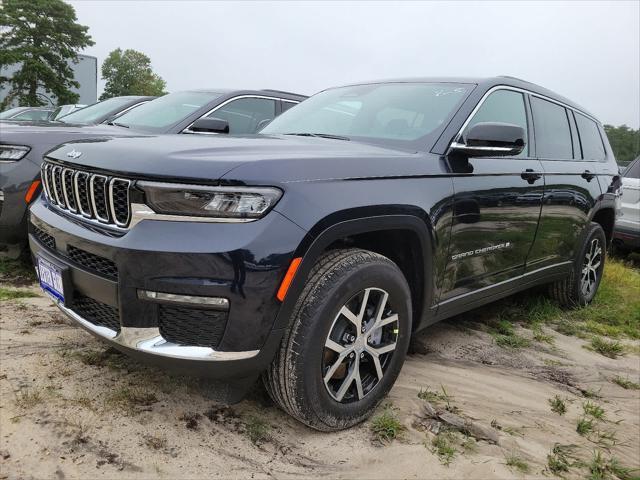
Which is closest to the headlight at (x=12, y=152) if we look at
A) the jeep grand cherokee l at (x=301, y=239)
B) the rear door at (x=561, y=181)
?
the jeep grand cherokee l at (x=301, y=239)

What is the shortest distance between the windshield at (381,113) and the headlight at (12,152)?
185 cm

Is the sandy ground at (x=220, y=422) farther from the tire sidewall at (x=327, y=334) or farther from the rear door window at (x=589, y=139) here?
the rear door window at (x=589, y=139)

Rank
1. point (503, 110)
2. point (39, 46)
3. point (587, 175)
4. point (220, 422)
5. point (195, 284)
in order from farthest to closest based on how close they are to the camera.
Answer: point (39, 46) < point (587, 175) < point (503, 110) < point (220, 422) < point (195, 284)

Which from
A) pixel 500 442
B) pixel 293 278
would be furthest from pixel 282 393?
pixel 500 442

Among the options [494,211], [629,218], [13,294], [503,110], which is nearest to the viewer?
[494,211]

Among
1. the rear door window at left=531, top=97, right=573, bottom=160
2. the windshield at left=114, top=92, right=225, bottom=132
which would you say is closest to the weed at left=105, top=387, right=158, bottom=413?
the rear door window at left=531, top=97, right=573, bottom=160

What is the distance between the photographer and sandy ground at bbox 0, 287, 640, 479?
199 cm

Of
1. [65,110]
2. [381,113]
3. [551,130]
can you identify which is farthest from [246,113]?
[65,110]

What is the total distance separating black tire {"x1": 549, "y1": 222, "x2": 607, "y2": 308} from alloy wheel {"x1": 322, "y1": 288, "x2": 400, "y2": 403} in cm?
258

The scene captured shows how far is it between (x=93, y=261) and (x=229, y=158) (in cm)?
67

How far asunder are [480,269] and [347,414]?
122 centimetres

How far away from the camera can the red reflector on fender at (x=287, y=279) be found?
1.88m

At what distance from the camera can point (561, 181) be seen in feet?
12.1

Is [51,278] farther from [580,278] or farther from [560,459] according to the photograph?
[580,278]
